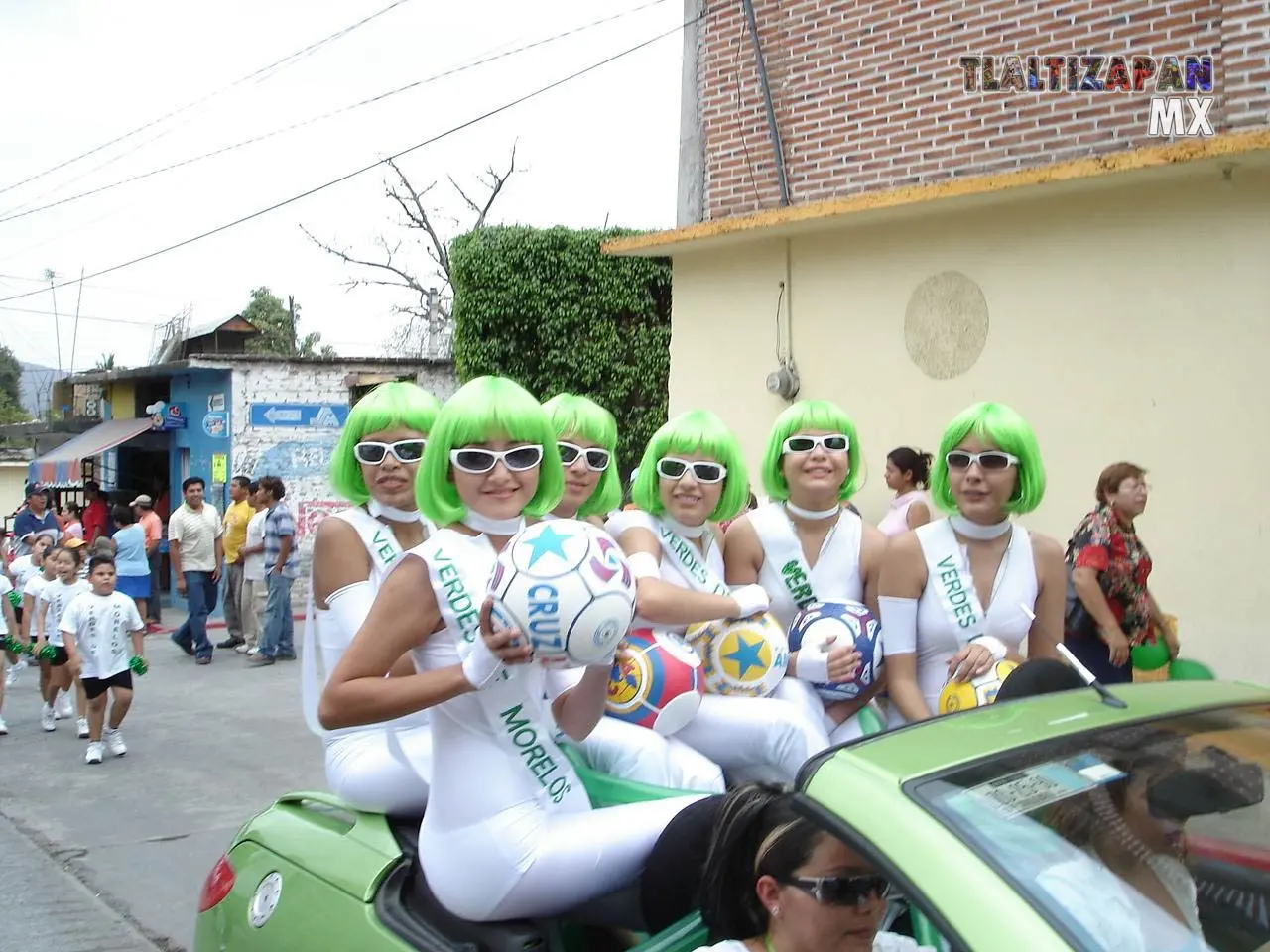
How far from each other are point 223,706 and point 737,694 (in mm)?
8270

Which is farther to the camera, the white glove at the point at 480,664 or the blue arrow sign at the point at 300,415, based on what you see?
the blue arrow sign at the point at 300,415

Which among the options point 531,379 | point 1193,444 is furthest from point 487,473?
point 531,379

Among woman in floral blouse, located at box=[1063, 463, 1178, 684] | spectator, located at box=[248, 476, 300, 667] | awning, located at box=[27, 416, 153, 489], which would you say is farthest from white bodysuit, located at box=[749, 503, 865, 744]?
awning, located at box=[27, 416, 153, 489]

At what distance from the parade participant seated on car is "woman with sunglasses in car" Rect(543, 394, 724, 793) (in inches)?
16.9

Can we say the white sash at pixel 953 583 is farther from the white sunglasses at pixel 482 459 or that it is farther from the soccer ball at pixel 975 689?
the white sunglasses at pixel 482 459

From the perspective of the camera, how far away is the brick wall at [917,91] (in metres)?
8.09

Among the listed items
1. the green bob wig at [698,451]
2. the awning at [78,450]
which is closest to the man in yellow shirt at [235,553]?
the awning at [78,450]

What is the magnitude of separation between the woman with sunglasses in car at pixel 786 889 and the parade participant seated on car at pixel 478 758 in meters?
0.32

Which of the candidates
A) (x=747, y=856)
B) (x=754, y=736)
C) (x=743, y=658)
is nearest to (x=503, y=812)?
(x=747, y=856)

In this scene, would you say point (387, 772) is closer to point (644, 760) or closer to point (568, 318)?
point (644, 760)

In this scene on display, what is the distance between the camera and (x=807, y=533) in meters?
3.99

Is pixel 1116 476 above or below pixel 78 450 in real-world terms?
above

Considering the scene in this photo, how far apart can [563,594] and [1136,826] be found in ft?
3.31

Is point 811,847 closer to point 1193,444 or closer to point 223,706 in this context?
point 1193,444
